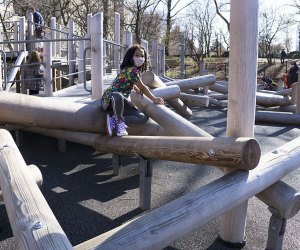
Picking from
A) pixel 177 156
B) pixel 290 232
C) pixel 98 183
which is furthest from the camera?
pixel 98 183

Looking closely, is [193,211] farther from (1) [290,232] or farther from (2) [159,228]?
(1) [290,232]

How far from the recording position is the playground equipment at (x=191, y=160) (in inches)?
68.2

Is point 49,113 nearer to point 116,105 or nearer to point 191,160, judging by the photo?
point 116,105

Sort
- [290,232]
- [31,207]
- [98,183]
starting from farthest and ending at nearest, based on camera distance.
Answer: [98,183]
[290,232]
[31,207]

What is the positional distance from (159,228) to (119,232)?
0.67 ft

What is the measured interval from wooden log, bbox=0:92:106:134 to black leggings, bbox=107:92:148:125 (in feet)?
0.39

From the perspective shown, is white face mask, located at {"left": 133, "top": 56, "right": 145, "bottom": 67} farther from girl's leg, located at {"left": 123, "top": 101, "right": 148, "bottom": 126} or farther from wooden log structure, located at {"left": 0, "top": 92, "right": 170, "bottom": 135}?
wooden log structure, located at {"left": 0, "top": 92, "right": 170, "bottom": 135}

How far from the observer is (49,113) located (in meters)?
3.18

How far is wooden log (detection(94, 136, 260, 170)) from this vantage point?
8.14ft

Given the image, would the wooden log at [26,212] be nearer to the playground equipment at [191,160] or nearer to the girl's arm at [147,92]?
the playground equipment at [191,160]

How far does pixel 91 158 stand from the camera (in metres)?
5.32

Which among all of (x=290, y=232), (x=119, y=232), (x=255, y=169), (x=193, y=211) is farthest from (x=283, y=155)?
(x=119, y=232)

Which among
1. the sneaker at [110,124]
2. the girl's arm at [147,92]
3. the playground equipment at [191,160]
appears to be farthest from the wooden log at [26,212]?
the girl's arm at [147,92]

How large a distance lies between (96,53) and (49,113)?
1890 mm
